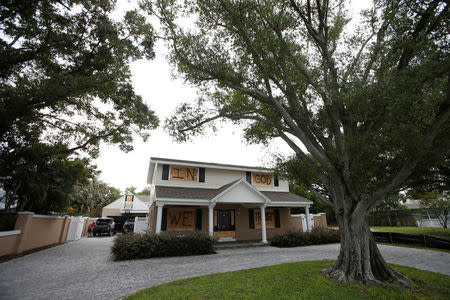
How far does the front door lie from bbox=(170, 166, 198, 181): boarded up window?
3.28 metres

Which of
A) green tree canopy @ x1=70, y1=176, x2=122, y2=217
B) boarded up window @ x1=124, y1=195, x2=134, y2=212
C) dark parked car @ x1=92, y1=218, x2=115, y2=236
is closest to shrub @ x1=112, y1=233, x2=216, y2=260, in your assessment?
dark parked car @ x1=92, y1=218, x2=115, y2=236

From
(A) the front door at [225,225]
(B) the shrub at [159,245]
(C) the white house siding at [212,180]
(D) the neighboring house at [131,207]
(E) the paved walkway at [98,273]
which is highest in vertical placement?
(C) the white house siding at [212,180]

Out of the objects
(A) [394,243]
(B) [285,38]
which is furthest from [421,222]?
(B) [285,38]

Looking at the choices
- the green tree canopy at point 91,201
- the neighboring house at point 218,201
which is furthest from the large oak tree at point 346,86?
the green tree canopy at point 91,201

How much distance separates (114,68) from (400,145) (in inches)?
455

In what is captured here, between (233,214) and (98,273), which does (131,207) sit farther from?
(98,273)

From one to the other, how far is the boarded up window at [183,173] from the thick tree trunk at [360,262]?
38.1ft

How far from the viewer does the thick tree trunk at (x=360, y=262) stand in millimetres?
5895

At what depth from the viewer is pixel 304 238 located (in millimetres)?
14383

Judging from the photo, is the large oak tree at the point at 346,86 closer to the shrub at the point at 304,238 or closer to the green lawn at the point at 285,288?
the green lawn at the point at 285,288

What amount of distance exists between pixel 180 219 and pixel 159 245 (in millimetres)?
4465

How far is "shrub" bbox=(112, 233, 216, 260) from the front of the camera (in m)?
9.83

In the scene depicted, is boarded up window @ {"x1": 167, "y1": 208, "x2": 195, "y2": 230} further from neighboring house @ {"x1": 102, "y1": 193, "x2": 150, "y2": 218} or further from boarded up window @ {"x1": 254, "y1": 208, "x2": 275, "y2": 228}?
neighboring house @ {"x1": 102, "y1": 193, "x2": 150, "y2": 218}

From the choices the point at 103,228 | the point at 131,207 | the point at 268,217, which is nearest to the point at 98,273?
the point at 268,217
